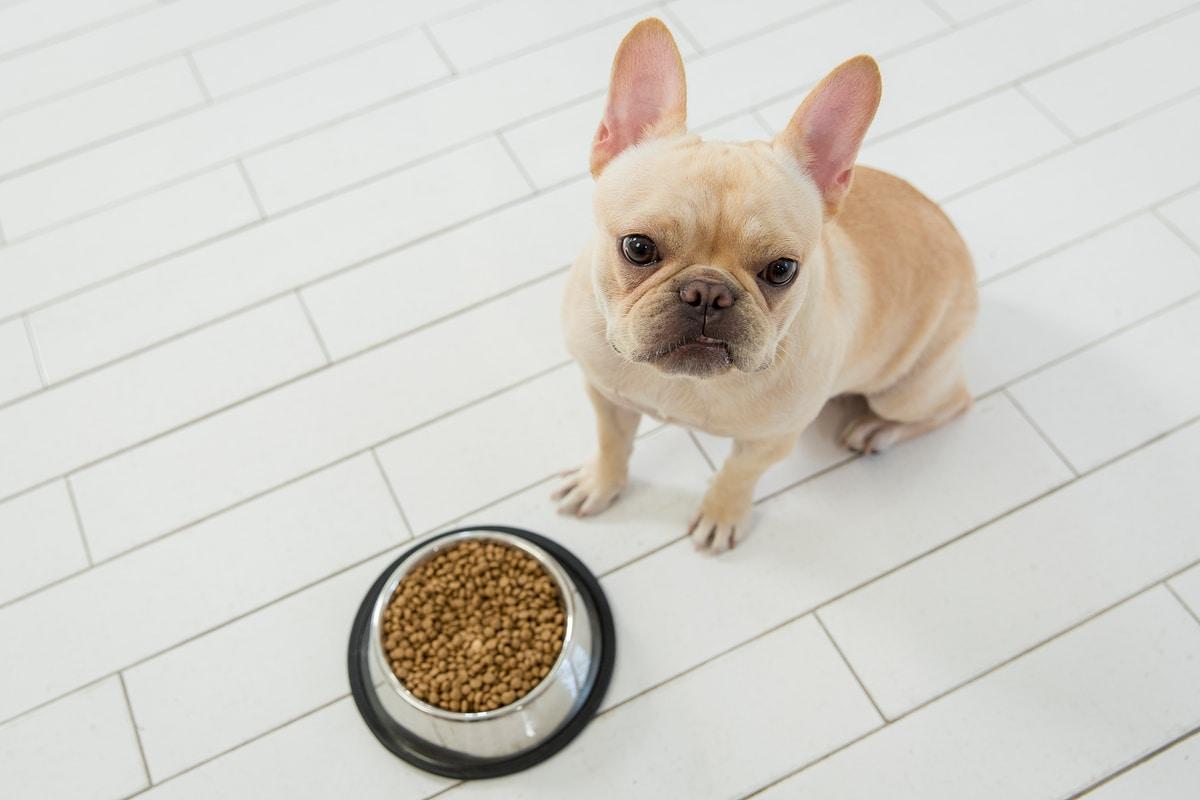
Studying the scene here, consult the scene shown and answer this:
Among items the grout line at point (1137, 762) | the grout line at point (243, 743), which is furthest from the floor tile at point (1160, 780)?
the grout line at point (243, 743)

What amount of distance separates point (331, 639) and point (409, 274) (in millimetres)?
868

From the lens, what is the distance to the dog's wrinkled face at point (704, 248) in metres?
1.35

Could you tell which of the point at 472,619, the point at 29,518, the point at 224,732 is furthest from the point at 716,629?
the point at 29,518

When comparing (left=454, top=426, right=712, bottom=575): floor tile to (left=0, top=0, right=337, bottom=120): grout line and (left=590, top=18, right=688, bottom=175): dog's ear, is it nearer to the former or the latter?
(left=590, top=18, right=688, bottom=175): dog's ear

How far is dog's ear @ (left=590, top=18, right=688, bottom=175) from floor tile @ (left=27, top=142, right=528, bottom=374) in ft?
3.52

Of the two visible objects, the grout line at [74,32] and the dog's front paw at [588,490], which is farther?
the grout line at [74,32]

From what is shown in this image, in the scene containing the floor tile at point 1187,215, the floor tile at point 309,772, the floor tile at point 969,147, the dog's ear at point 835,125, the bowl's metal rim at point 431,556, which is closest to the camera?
the dog's ear at point 835,125

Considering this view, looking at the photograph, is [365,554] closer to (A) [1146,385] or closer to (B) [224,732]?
(B) [224,732]

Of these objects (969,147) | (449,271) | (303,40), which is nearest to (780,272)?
(449,271)

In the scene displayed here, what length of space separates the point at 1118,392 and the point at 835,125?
47.3 inches

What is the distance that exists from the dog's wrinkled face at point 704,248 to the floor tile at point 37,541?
4.36 feet

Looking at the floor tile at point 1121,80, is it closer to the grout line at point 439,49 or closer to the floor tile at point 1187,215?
the floor tile at point 1187,215

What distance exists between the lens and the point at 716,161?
53.4 inches

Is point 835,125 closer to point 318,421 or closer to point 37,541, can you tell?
point 318,421
